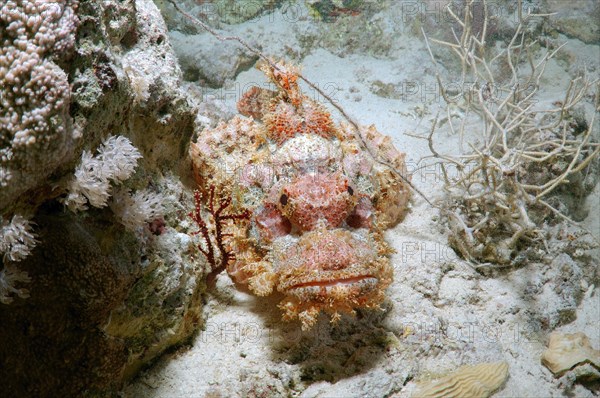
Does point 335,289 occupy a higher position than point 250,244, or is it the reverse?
point 335,289

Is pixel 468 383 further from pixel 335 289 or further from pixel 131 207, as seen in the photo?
pixel 131 207

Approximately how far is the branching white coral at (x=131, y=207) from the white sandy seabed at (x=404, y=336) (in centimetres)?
123

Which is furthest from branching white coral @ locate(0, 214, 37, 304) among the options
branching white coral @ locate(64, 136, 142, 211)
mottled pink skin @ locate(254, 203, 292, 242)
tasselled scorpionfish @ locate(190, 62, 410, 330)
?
mottled pink skin @ locate(254, 203, 292, 242)

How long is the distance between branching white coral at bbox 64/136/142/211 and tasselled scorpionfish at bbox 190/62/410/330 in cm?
127

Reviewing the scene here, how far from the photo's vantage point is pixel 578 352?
10.8ft

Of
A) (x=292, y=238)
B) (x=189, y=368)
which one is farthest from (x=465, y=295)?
(x=189, y=368)

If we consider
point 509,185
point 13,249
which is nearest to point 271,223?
point 13,249

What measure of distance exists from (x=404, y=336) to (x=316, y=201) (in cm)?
124

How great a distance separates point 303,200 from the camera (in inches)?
125

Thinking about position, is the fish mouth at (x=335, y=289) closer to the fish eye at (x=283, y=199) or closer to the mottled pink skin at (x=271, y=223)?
the mottled pink skin at (x=271, y=223)

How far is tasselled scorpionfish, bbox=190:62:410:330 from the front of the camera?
2.83m

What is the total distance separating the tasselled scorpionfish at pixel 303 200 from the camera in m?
2.83

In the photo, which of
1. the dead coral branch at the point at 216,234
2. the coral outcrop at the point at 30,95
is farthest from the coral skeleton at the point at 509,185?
the coral outcrop at the point at 30,95

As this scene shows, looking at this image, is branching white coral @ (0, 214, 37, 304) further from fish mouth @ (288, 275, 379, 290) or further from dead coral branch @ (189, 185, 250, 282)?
fish mouth @ (288, 275, 379, 290)
